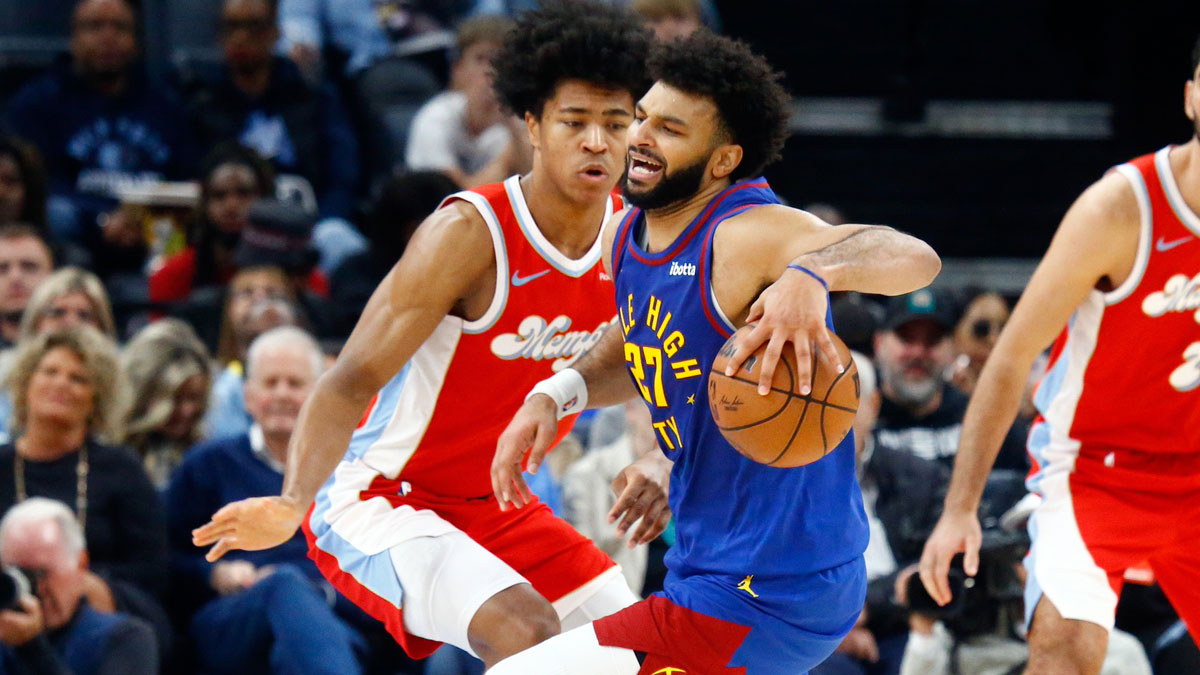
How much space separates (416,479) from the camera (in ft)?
14.0

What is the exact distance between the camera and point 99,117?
8875 millimetres

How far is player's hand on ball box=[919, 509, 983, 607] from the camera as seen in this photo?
4.15 meters

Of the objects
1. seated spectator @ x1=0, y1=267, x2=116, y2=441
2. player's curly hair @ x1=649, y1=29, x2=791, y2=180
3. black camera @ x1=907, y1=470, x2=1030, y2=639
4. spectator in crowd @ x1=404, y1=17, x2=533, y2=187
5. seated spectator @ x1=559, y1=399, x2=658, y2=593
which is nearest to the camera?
player's curly hair @ x1=649, y1=29, x2=791, y2=180

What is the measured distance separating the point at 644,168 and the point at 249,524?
1336mm

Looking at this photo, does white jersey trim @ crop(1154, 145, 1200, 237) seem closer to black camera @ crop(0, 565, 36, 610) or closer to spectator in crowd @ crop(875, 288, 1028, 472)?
spectator in crowd @ crop(875, 288, 1028, 472)

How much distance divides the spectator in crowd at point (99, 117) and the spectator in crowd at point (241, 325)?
5.30 feet

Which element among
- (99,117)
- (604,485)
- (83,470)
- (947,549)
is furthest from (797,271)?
(99,117)

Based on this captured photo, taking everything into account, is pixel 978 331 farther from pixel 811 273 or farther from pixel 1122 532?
pixel 811 273

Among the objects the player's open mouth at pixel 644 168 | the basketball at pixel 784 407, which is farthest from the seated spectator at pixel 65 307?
the basketball at pixel 784 407

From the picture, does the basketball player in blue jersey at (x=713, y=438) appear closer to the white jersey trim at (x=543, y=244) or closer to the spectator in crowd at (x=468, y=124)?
the white jersey trim at (x=543, y=244)

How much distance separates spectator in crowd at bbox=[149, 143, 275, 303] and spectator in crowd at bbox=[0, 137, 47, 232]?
73 cm

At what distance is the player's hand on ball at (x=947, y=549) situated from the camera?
13.6 feet

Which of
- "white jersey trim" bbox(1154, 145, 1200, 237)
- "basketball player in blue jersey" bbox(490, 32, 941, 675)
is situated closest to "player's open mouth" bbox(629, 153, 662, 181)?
"basketball player in blue jersey" bbox(490, 32, 941, 675)

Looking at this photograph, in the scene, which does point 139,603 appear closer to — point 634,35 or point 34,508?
point 34,508
